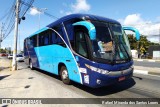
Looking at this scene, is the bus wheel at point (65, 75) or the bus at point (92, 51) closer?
the bus at point (92, 51)

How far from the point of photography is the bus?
700 centimetres

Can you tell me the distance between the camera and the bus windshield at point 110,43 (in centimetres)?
711

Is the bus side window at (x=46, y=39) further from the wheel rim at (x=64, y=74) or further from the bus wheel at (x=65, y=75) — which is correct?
the wheel rim at (x=64, y=74)

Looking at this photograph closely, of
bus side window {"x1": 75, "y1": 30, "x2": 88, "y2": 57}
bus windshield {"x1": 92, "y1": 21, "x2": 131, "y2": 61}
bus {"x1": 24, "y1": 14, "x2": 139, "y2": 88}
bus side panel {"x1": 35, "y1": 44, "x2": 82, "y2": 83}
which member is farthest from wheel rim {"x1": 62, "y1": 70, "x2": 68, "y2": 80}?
bus windshield {"x1": 92, "y1": 21, "x2": 131, "y2": 61}

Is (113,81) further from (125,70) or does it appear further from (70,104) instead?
(70,104)

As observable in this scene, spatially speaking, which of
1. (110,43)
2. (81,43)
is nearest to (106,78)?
(110,43)

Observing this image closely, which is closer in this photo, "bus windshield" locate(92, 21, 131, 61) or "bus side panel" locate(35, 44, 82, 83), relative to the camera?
"bus windshield" locate(92, 21, 131, 61)

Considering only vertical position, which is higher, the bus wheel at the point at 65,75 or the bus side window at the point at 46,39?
the bus side window at the point at 46,39

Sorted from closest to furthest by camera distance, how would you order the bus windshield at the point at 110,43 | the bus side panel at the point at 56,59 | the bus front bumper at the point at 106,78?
1. the bus front bumper at the point at 106,78
2. the bus windshield at the point at 110,43
3. the bus side panel at the point at 56,59

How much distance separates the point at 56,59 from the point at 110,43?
4.03 m

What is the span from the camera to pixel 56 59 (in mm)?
10539

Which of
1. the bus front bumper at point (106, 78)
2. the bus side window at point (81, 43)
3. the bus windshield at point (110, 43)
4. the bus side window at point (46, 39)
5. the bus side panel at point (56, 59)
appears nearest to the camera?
the bus front bumper at point (106, 78)

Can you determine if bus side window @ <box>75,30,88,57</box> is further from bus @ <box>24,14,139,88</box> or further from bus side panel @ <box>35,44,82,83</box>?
bus side panel @ <box>35,44,82,83</box>

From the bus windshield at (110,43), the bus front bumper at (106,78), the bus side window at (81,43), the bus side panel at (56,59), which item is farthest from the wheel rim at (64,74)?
the bus windshield at (110,43)
